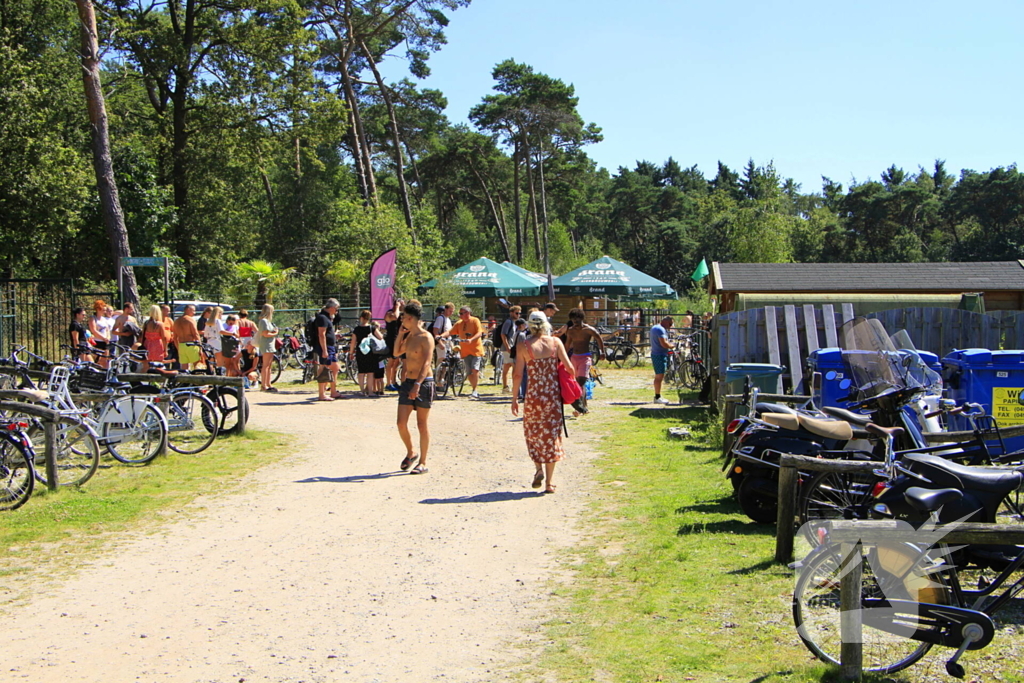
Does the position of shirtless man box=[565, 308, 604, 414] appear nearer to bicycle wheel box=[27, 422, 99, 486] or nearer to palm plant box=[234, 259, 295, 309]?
bicycle wheel box=[27, 422, 99, 486]

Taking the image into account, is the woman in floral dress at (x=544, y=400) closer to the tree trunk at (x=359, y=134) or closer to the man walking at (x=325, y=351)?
the man walking at (x=325, y=351)

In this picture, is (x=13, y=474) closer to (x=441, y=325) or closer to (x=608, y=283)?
(x=441, y=325)

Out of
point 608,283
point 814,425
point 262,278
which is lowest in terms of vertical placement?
point 814,425

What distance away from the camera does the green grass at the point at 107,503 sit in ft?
21.9

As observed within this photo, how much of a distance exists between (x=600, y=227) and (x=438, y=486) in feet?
253

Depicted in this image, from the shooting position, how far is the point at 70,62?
90.6ft

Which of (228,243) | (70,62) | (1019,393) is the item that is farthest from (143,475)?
(228,243)

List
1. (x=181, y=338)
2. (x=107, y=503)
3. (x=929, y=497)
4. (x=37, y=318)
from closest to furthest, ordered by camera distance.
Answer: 1. (x=929, y=497)
2. (x=107, y=503)
3. (x=181, y=338)
4. (x=37, y=318)

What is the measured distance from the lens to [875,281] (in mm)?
18406

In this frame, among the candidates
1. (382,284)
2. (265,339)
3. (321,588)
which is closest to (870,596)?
(321,588)

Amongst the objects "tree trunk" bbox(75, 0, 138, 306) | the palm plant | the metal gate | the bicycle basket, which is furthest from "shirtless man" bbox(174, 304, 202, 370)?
the palm plant

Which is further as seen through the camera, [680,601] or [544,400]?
[544,400]

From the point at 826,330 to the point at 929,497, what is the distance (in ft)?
28.7

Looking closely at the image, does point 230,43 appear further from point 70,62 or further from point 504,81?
point 504,81
